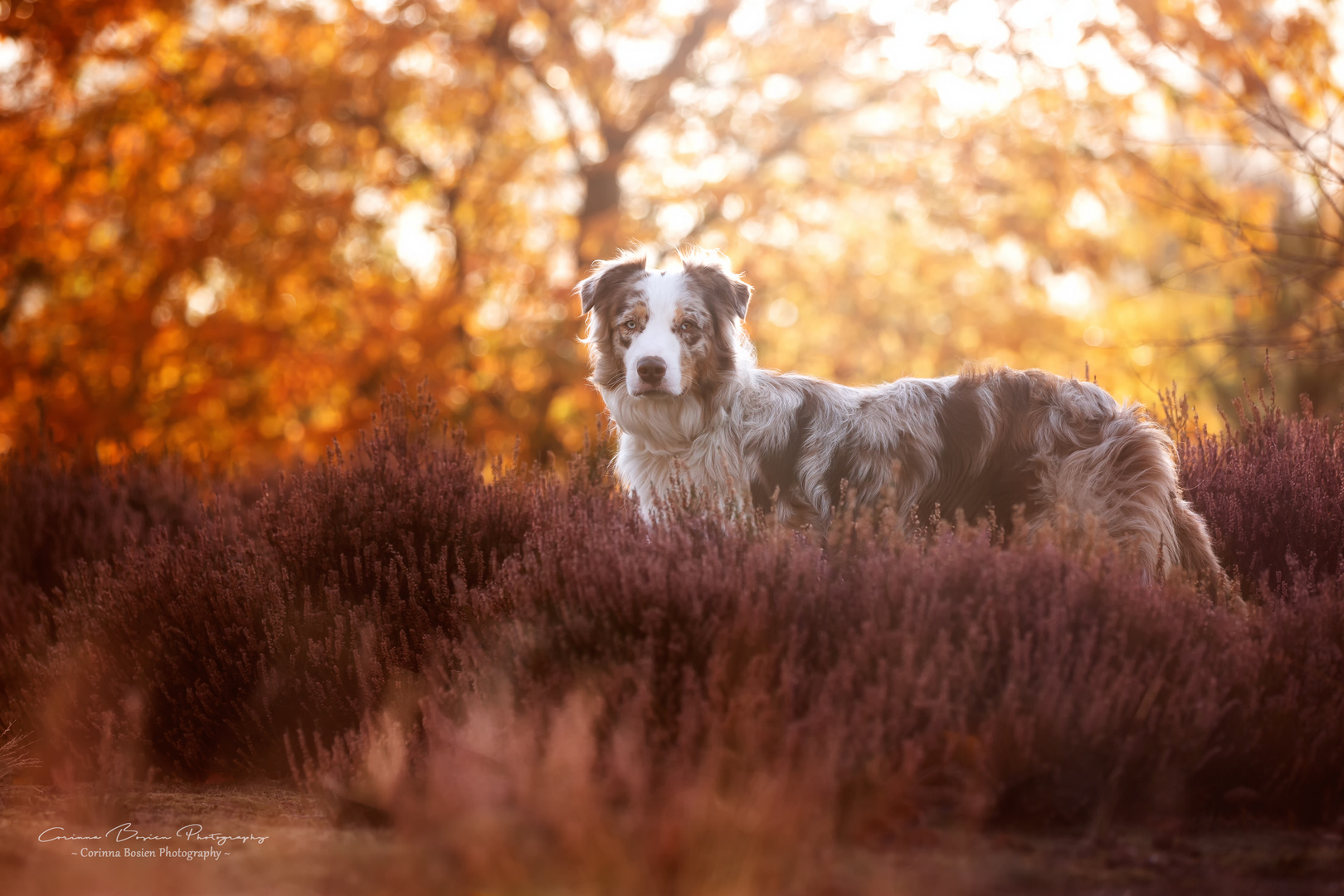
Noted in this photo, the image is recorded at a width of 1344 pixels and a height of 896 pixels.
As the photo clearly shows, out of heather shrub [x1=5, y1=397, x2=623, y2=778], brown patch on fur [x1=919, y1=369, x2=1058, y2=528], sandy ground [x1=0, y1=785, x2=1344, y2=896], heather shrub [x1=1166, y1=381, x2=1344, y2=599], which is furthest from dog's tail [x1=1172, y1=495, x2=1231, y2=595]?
heather shrub [x1=5, y1=397, x2=623, y2=778]

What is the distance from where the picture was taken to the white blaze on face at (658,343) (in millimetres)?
4422

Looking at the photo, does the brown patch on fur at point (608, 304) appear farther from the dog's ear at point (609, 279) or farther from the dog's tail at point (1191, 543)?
the dog's tail at point (1191, 543)

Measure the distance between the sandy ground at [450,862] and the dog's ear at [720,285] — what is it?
2768 millimetres

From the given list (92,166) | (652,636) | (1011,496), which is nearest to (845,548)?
(652,636)

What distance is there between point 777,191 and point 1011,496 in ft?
20.8

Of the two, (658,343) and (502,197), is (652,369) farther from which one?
(502,197)

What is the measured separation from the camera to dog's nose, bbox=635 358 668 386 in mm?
4402

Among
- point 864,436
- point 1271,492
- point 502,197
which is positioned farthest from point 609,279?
point 502,197

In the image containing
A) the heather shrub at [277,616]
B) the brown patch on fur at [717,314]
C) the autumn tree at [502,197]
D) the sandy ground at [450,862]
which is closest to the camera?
the sandy ground at [450,862]

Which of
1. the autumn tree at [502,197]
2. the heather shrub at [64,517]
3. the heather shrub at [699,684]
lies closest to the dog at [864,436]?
the heather shrub at [699,684]

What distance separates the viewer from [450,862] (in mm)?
2414

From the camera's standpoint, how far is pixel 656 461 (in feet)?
15.7

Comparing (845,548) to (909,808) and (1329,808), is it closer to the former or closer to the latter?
(909,808)

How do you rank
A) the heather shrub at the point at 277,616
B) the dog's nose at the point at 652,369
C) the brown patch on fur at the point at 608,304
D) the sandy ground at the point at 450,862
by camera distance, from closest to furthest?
the sandy ground at the point at 450,862, the heather shrub at the point at 277,616, the dog's nose at the point at 652,369, the brown patch on fur at the point at 608,304
